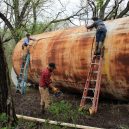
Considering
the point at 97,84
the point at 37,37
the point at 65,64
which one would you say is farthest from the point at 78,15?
the point at 97,84

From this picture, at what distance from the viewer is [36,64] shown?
16000 millimetres

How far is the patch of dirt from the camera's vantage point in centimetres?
984

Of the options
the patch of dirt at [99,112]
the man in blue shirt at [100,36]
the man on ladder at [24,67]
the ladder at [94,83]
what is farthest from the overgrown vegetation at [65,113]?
the man on ladder at [24,67]

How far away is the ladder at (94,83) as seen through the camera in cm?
1129

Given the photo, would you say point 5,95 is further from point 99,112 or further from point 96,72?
point 96,72

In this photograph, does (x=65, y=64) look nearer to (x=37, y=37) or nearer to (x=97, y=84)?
(x=97, y=84)

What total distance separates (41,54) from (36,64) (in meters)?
0.62

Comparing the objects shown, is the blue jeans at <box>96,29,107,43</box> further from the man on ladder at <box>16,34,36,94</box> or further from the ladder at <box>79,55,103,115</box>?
the man on ladder at <box>16,34,36,94</box>

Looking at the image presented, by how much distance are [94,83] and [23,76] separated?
19.0 feet

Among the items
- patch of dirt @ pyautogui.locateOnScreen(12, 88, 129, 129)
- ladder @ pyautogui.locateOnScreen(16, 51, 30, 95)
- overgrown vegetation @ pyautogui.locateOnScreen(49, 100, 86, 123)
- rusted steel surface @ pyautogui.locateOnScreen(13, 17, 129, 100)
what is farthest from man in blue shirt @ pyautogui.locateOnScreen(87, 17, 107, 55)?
ladder @ pyautogui.locateOnScreen(16, 51, 30, 95)

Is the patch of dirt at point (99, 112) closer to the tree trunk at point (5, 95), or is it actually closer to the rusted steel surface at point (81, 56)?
the rusted steel surface at point (81, 56)

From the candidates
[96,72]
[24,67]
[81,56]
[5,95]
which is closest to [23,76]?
[24,67]

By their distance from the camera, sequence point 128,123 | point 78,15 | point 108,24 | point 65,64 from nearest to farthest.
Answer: point 128,123, point 108,24, point 65,64, point 78,15

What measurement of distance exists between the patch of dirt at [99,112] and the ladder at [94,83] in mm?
288
